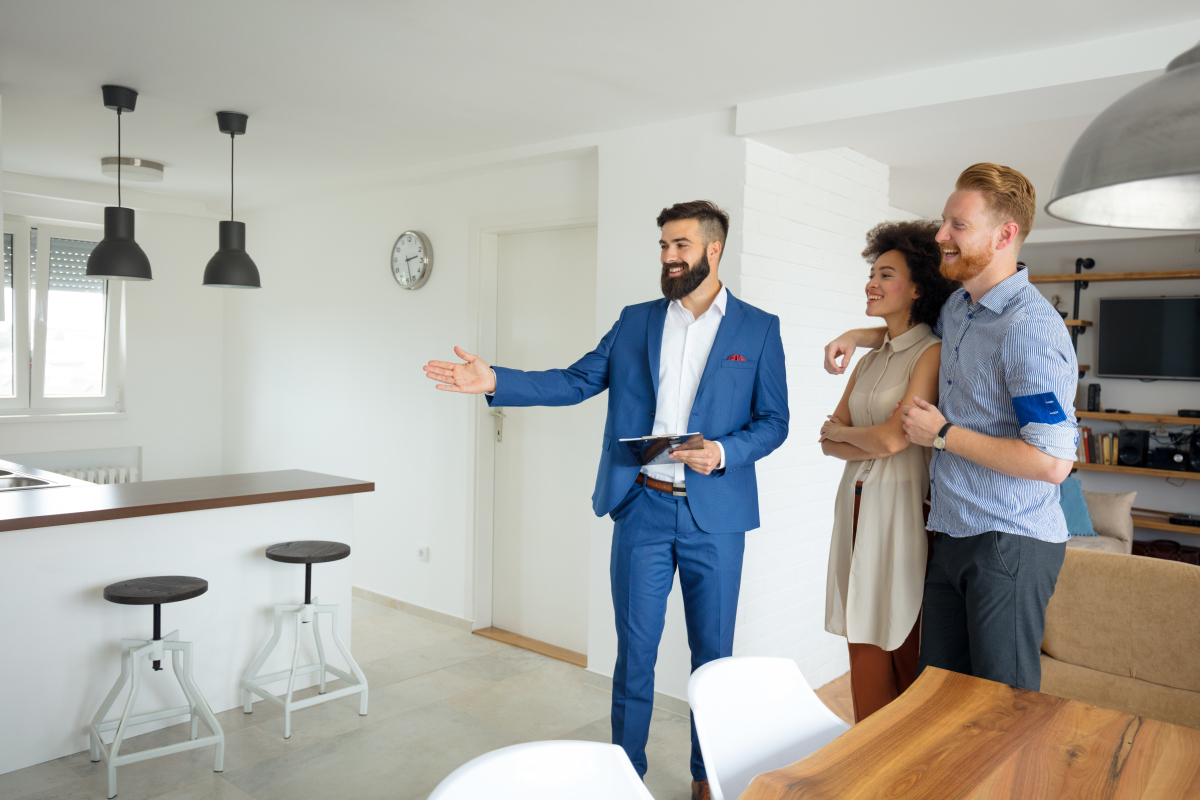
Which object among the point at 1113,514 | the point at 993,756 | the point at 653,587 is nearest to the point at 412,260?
the point at 653,587

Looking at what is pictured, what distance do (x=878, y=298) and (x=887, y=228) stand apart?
189 mm

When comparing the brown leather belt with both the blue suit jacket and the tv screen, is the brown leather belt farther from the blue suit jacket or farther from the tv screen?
the tv screen

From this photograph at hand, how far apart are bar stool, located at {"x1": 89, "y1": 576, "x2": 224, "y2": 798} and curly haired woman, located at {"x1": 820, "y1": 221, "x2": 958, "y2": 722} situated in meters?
2.04

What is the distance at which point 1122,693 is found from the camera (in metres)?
2.65

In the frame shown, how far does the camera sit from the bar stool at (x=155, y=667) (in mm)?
2607

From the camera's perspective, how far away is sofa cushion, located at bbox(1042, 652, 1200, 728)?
8.35ft

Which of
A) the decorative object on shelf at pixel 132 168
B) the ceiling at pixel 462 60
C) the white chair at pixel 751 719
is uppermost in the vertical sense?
the decorative object on shelf at pixel 132 168

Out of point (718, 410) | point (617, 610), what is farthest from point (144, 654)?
point (718, 410)

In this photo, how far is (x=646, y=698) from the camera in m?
2.40

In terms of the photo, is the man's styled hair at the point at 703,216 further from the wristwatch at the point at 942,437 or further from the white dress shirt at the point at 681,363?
the wristwatch at the point at 942,437

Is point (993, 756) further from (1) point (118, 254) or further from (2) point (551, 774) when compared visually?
(1) point (118, 254)

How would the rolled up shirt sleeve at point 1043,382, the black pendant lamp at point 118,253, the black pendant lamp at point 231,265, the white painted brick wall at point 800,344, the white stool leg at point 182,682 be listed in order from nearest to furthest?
the rolled up shirt sleeve at point 1043,382 → the white stool leg at point 182,682 → the white painted brick wall at point 800,344 → the black pendant lamp at point 118,253 → the black pendant lamp at point 231,265

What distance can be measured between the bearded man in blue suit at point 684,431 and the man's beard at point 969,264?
0.72 metres

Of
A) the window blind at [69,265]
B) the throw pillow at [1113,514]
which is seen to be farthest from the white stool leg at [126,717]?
the throw pillow at [1113,514]
